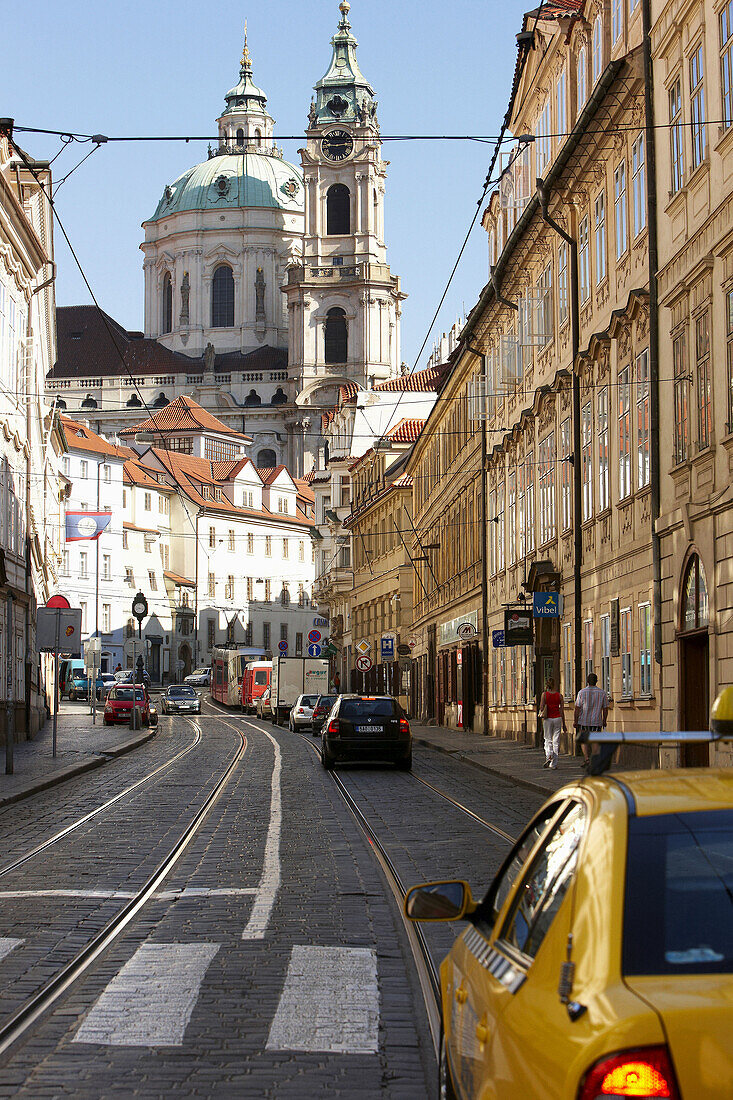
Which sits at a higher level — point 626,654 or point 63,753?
point 626,654

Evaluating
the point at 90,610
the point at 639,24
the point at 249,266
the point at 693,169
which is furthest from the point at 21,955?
the point at 249,266

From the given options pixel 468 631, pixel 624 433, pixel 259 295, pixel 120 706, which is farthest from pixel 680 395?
pixel 259 295

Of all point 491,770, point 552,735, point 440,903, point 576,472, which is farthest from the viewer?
point 576,472

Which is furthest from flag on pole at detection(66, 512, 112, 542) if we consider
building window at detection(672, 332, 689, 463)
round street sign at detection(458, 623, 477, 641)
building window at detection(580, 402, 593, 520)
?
building window at detection(672, 332, 689, 463)

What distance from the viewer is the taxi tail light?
311cm

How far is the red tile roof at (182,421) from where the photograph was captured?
13550 cm

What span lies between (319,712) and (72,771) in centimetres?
2421

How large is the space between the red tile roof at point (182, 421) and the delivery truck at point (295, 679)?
2759 inches

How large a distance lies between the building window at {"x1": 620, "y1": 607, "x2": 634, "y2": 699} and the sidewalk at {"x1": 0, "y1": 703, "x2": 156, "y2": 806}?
Answer: 9.70m

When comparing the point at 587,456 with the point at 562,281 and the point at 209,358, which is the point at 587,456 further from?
the point at 209,358

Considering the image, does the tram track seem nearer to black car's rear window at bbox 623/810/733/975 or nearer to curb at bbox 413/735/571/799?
curb at bbox 413/735/571/799

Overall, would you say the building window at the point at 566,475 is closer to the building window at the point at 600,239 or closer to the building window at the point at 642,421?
the building window at the point at 600,239

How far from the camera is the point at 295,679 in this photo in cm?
6544

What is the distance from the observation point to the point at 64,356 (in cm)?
15912
